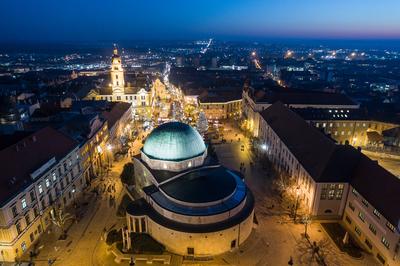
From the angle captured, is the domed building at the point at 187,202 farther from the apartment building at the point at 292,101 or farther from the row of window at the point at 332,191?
the apartment building at the point at 292,101

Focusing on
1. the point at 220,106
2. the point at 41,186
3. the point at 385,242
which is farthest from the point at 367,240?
the point at 220,106

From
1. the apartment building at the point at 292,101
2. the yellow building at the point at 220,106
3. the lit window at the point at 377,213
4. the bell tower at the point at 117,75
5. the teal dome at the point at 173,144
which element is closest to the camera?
the lit window at the point at 377,213

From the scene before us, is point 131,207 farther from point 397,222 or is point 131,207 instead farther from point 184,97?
point 184,97

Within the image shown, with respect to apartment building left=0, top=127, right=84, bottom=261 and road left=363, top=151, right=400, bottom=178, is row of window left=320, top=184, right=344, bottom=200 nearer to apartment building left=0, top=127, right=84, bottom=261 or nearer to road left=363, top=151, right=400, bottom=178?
road left=363, top=151, right=400, bottom=178

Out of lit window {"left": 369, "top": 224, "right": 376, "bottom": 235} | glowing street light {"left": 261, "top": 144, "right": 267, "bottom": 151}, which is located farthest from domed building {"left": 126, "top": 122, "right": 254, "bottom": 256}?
glowing street light {"left": 261, "top": 144, "right": 267, "bottom": 151}

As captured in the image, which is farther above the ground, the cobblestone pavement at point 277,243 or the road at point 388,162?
the road at point 388,162

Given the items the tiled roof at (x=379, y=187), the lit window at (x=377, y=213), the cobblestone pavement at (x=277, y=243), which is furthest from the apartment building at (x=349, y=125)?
the lit window at (x=377, y=213)

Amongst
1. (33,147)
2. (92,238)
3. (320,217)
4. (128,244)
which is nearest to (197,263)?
(128,244)
